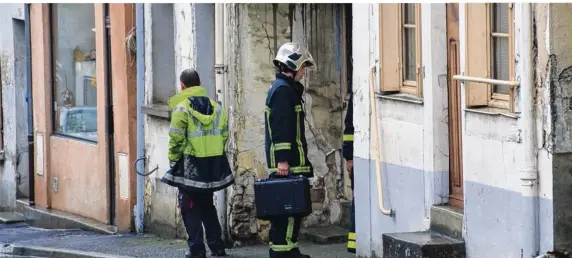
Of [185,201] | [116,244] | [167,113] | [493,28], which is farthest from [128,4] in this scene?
[493,28]

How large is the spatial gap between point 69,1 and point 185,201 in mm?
6408

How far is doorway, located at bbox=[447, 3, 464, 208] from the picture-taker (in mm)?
10711

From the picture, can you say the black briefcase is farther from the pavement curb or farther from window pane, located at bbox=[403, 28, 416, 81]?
the pavement curb

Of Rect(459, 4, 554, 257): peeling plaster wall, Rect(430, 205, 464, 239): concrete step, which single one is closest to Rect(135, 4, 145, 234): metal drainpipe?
Rect(430, 205, 464, 239): concrete step

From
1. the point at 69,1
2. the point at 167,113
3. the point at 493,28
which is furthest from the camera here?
the point at 69,1

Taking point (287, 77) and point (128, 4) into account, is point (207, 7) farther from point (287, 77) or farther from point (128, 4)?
point (287, 77)

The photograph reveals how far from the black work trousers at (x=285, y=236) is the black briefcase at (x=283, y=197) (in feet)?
0.45

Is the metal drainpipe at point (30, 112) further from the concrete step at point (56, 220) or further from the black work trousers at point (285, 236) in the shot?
the black work trousers at point (285, 236)

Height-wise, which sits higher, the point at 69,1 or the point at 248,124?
the point at 69,1

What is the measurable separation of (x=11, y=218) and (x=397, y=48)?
9287 millimetres

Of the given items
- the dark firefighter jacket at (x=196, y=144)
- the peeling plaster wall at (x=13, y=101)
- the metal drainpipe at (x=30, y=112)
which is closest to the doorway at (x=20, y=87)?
the peeling plaster wall at (x=13, y=101)

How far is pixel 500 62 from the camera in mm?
10008

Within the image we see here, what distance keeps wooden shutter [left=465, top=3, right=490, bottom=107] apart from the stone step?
1030 centimetres

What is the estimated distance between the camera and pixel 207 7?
14.2 m
